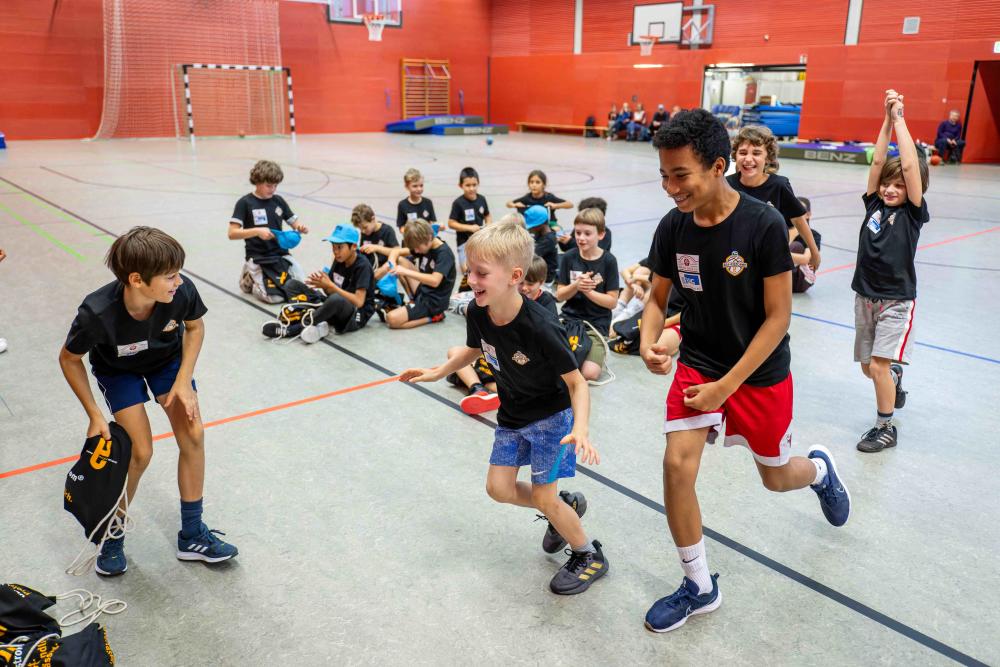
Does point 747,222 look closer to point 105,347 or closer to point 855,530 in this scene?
point 855,530

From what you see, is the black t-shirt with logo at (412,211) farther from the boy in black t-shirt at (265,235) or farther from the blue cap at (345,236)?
the blue cap at (345,236)

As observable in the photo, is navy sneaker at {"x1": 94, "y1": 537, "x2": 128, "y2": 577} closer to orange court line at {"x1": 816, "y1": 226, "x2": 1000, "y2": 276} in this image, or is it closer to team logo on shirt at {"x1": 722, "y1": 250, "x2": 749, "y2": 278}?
team logo on shirt at {"x1": 722, "y1": 250, "x2": 749, "y2": 278}

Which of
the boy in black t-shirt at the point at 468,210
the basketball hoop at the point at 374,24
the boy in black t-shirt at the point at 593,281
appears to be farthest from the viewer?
the basketball hoop at the point at 374,24

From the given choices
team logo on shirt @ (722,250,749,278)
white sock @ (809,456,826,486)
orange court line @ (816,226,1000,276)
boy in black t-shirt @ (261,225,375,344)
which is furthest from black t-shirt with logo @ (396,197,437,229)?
Answer: team logo on shirt @ (722,250,749,278)

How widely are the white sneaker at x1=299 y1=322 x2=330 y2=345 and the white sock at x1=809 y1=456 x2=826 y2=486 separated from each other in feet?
12.6

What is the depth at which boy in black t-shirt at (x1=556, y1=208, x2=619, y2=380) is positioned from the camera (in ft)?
16.7

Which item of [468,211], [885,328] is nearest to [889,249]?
[885,328]

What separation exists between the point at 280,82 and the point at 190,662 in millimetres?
26041

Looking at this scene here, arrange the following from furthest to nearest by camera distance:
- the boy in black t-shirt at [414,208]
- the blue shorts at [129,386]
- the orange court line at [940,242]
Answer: the orange court line at [940,242] → the boy in black t-shirt at [414,208] → the blue shorts at [129,386]

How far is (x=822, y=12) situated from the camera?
71.7 feet

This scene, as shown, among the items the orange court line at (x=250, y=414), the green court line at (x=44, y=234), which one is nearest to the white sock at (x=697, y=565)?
the orange court line at (x=250, y=414)

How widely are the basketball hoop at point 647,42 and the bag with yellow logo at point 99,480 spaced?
26.2m

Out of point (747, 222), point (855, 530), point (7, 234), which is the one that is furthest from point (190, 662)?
point (7, 234)

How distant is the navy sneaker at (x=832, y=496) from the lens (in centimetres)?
319
